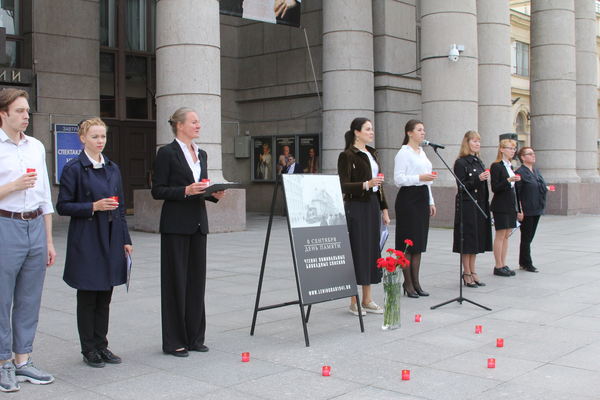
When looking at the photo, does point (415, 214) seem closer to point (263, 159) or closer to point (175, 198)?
point (175, 198)

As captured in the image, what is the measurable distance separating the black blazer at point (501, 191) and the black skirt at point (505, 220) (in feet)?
0.19

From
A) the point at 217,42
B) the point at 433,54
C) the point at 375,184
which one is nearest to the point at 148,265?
the point at 375,184

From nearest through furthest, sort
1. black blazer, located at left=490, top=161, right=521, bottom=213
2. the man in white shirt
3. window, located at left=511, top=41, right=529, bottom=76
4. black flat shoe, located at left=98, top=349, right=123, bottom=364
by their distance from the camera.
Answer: the man in white shirt < black flat shoe, located at left=98, top=349, right=123, bottom=364 < black blazer, located at left=490, top=161, right=521, bottom=213 < window, located at left=511, top=41, right=529, bottom=76

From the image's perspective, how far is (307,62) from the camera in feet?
71.0

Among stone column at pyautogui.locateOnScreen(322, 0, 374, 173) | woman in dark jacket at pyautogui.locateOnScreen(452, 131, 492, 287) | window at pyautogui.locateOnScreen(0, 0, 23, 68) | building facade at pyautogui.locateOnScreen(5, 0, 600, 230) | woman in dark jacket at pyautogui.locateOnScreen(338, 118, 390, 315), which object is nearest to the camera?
woman in dark jacket at pyautogui.locateOnScreen(338, 118, 390, 315)

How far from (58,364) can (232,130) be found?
17.9 metres

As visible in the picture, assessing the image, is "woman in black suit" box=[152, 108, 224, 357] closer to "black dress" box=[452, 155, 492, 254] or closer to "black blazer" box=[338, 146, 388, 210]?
"black blazer" box=[338, 146, 388, 210]

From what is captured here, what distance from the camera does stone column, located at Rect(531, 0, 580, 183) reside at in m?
22.9

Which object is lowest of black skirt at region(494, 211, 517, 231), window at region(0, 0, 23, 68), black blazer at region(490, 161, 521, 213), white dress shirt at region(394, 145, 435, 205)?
black skirt at region(494, 211, 517, 231)

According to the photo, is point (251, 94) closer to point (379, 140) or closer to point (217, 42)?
point (379, 140)

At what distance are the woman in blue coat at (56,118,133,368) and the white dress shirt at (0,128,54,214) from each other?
0.31 metres

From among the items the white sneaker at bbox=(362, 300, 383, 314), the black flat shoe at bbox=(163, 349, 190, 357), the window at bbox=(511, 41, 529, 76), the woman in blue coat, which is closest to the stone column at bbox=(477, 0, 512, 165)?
the white sneaker at bbox=(362, 300, 383, 314)

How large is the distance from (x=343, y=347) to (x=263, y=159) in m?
16.8

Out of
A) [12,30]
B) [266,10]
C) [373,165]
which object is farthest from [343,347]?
[12,30]
